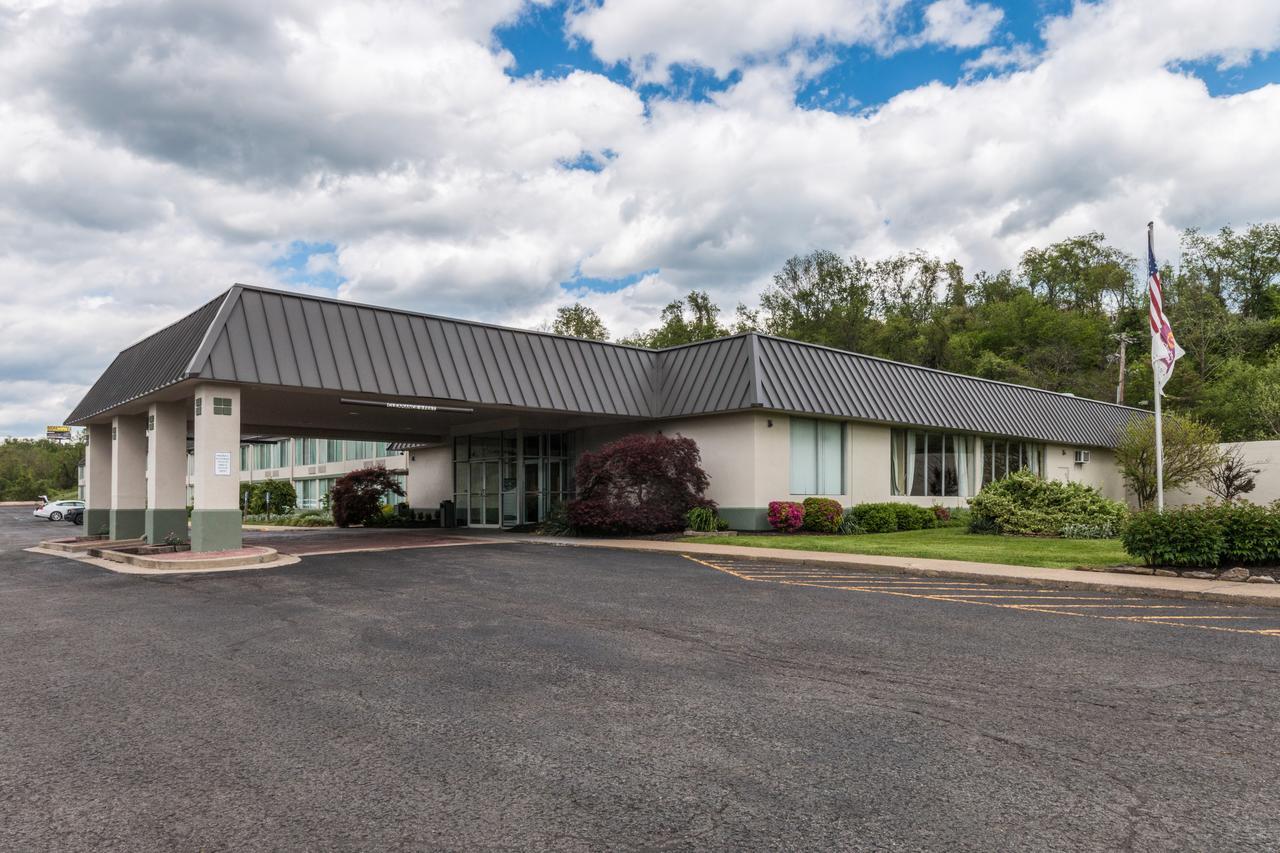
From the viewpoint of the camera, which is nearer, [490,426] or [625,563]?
[625,563]

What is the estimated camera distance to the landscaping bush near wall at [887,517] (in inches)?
947

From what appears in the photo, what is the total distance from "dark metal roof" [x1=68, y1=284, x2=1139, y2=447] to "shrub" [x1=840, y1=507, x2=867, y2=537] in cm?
294

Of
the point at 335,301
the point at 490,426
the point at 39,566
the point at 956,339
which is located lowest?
the point at 39,566

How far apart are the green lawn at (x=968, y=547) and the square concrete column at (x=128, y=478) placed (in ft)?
52.1

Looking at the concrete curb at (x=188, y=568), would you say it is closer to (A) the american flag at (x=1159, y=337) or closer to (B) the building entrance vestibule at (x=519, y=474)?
(B) the building entrance vestibule at (x=519, y=474)

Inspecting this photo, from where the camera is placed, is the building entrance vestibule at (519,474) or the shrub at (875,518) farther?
the building entrance vestibule at (519,474)

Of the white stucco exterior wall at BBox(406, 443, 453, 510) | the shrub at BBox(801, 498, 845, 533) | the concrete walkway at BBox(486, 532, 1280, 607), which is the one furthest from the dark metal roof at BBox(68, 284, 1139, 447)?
the white stucco exterior wall at BBox(406, 443, 453, 510)

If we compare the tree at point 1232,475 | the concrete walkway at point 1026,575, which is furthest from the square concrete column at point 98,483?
the tree at point 1232,475

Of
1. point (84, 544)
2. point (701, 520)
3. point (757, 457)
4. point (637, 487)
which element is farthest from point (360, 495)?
point (757, 457)

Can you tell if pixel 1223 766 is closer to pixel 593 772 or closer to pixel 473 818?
pixel 593 772

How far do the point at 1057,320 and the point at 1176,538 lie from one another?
5121cm

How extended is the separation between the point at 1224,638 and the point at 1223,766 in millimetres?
4459

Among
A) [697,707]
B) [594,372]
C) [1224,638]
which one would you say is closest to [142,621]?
[697,707]

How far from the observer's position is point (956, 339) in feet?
195
